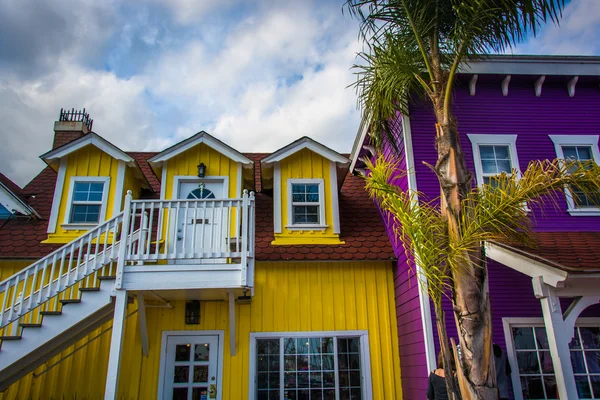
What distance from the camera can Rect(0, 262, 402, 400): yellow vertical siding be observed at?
23.9ft

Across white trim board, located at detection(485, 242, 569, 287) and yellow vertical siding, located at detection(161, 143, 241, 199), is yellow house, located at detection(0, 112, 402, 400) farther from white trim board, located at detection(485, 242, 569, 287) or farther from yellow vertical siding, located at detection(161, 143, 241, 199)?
white trim board, located at detection(485, 242, 569, 287)

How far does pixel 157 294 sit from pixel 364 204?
4.86 metres

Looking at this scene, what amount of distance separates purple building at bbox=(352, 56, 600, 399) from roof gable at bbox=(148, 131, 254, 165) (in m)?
2.94

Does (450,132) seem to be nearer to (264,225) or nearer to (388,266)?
(388,266)

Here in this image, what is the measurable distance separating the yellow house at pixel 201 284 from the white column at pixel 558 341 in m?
3.16

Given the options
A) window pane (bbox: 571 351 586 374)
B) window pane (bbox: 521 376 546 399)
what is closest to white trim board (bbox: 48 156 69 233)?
window pane (bbox: 521 376 546 399)

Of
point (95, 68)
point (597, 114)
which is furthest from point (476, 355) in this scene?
point (95, 68)

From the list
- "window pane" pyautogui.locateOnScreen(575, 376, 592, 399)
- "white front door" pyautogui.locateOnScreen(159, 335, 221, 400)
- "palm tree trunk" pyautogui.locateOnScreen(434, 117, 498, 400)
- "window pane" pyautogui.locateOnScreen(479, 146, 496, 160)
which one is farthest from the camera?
"window pane" pyautogui.locateOnScreen(479, 146, 496, 160)

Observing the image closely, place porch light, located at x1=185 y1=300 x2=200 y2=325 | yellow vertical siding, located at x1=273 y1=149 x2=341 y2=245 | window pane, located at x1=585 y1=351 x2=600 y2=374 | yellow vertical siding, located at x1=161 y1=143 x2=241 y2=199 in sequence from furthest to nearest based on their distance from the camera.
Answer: yellow vertical siding, located at x1=161 y1=143 x2=241 y2=199 < yellow vertical siding, located at x1=273 y1=149 x2=341 y2=245 < porch light, located at x1=185 y1=300 x2=200 y2=325 < window pane, located at x1=585 y1=351 x2=600 y2=374

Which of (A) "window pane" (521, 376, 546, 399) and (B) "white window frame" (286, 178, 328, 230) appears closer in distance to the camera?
(A) "window pane" (521, 376, 546, 399)

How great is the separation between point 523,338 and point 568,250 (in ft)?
5.97

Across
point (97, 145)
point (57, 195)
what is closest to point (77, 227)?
point (57, 195)

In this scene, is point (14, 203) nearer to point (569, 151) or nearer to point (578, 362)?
point (578, 362)

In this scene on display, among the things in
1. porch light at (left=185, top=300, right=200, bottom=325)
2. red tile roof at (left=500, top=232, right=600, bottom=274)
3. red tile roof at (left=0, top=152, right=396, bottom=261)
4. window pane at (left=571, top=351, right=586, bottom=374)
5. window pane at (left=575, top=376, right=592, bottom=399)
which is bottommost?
window pane at (left=575, top=376, right=592, bottom=399)
